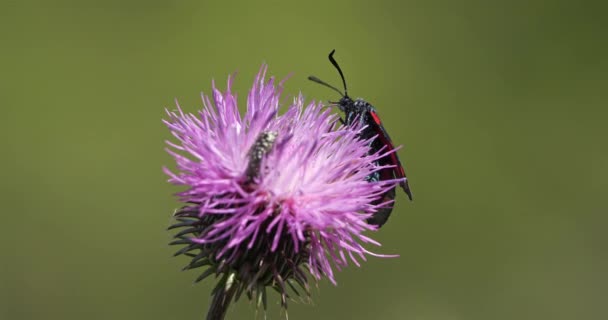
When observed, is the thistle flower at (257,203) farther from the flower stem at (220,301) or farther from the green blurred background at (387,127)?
the green blurred background at (387,127)

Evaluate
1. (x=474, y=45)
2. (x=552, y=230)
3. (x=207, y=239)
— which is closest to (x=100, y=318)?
(x=207, y=239)

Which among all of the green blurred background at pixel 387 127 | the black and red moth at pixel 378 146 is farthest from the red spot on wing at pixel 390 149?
the green blurred background at pixel 387 127

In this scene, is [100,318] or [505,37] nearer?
[100,318]

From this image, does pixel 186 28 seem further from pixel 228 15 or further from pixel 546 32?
pixel 546 32

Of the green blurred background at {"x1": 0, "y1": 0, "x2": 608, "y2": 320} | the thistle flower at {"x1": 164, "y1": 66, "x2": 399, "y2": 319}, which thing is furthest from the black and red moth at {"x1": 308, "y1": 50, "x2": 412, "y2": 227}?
the green blurred background at {"x1": 0, "y1": 0, "x2": 608, "y2": 320}

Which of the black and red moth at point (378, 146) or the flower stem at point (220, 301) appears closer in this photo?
the flower stem at point (220, 301)

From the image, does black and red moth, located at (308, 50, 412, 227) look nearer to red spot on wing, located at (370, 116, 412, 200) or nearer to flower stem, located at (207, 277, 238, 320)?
red spot on wing, located at (370, 116, 412, 200)
